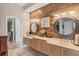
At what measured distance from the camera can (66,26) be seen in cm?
254

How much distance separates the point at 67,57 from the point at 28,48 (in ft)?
2.56

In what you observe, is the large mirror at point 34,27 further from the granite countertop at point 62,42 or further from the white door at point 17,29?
the white door at point 17,29

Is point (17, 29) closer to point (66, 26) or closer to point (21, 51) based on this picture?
point (21, 51)

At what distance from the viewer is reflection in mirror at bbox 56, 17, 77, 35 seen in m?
2.47

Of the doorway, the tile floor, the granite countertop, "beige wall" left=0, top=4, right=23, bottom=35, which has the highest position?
"beige wall" left=0, top=4, right=23, bottom=35

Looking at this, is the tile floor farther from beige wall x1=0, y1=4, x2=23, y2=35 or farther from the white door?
beige wall x1=0, y1=4, x2=23, y2=35

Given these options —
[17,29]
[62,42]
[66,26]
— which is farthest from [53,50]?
[17,29]

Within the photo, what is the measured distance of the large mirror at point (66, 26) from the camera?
8.09 ft

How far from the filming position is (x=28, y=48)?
2.64 metres

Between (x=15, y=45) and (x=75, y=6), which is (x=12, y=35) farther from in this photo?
(x=75, y=6)

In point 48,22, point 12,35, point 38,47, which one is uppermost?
point 48,22

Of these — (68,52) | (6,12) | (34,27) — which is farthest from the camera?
(34,27)

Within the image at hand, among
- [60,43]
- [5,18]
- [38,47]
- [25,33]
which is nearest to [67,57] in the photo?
[60,43]

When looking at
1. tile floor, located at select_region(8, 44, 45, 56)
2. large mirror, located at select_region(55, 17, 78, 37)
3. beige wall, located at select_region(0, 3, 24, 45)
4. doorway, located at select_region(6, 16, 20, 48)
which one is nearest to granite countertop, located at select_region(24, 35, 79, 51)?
large mirror, located at select_region(55, 17, 78, 37)
